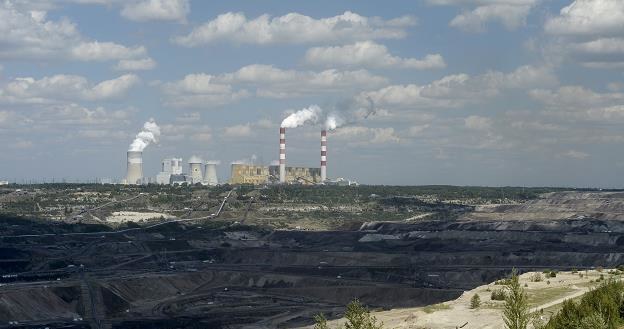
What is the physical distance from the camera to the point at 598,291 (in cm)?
5806

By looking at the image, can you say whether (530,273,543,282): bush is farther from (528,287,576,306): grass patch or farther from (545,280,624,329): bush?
(545,280,624,329): bush

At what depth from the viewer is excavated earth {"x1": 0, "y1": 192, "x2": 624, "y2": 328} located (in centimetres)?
12338

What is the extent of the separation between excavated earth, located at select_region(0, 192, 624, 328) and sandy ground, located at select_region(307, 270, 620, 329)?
30.6 meters

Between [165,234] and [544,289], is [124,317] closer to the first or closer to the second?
[544,289]

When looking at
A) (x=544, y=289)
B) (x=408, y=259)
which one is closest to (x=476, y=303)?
(x=544, y=289)

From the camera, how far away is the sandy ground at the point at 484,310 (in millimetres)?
72625

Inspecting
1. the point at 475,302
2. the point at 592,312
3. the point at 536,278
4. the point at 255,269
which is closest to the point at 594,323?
the point at 592,312

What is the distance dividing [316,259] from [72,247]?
41.5 metres

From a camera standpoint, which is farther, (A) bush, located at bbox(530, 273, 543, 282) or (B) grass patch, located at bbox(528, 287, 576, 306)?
(A) bush, located at bbox(530, 273, 543, 282)

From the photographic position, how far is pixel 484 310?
77.1 metres

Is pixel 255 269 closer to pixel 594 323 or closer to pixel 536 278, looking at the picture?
pixel 536 278

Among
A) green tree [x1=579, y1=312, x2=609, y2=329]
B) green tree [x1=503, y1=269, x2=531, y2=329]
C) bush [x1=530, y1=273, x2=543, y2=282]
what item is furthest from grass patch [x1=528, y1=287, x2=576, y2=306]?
green tree [x1=503, y1=269, x2=531, y2=329]

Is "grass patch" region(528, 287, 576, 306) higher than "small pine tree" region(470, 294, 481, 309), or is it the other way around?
"grass patch" region(528, 287, 576, 306)

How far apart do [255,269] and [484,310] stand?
83949 millimetres
